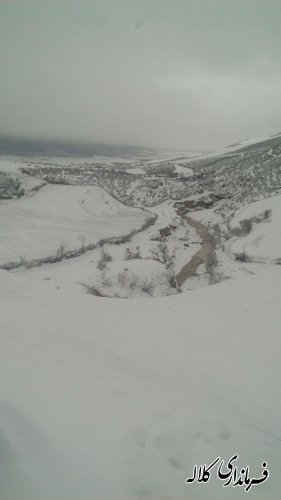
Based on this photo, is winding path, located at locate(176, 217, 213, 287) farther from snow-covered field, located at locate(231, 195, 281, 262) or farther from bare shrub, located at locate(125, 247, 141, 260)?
bare shrub, located at locate(125, 247, 141, 260)

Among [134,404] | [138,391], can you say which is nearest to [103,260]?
[138,391]

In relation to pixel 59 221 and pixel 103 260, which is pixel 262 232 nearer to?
pixel 103 260

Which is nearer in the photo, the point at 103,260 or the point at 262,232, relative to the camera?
the point at 103,260

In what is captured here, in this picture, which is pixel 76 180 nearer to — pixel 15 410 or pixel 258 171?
pixel 258 171

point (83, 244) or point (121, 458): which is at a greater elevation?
point (121, 458)

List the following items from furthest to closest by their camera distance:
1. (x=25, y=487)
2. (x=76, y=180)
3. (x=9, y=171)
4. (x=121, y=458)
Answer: (x=76, y=180) < (x=9, y=171) < (x=121, y=458) < (x=25, y=487)

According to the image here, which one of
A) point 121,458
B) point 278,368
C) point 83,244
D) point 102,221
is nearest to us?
point 121,458

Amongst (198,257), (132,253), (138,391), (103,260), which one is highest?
(138,391)

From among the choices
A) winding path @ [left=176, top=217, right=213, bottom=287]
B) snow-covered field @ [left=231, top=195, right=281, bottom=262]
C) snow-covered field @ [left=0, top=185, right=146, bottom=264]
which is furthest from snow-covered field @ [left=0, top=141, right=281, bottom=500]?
winding path @ [left=176, top=217, right=213, bottom=287]

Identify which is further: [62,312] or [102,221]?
[102,221]

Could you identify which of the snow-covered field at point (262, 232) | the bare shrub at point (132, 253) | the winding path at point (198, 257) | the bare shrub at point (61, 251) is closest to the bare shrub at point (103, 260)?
the bare shrub at point (132, 253)

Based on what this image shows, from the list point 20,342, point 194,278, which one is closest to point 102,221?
→ point 194,278
